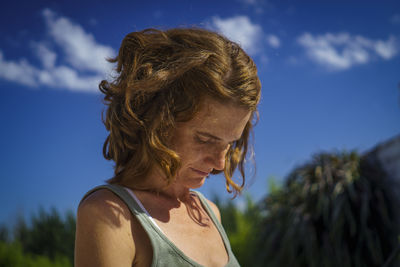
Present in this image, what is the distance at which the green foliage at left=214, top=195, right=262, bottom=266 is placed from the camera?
15.6ft

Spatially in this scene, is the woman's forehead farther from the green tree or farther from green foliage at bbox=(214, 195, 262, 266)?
the green tree

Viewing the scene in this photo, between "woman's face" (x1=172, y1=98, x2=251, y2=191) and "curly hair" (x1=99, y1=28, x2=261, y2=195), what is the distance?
0.09 feet

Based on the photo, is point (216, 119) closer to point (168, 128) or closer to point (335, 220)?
point (168, 128)

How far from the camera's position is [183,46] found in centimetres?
112

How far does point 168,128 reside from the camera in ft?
3.58

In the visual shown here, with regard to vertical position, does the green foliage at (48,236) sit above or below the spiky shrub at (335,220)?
above

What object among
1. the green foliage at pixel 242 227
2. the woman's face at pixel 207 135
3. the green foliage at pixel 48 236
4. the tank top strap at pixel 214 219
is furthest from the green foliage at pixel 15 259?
the woman's face at pixel 207 135

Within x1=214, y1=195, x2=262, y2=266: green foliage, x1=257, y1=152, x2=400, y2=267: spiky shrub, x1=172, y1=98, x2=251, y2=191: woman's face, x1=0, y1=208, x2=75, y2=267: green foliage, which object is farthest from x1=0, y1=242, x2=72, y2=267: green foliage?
x1=172, y1=98, x2=251, y2=191: woman's face

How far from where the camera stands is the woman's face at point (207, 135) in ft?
3.59

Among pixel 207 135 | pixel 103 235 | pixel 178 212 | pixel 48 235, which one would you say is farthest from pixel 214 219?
pixel 48 235

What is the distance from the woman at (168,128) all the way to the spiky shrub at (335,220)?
3088mm

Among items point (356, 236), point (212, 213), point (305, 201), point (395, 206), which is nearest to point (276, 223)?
point (305, 201)

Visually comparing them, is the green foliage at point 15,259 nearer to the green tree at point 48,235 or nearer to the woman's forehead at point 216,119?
the green tree at point 48,235

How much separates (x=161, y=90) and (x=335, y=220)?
11.0 feet
